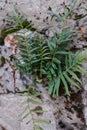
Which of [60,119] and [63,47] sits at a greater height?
[63,47]

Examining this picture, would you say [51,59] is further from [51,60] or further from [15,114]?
[15,114]

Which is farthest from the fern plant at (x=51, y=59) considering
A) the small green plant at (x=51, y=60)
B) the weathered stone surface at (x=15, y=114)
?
the weathered stone surface at (x=15, y=114)

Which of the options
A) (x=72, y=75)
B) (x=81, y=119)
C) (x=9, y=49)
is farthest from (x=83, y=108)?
(x=9, y=49)

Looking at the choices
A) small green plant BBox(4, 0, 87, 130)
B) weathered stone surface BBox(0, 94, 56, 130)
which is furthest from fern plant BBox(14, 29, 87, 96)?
weathered stone surface BBox(0, 94, 56, 130)

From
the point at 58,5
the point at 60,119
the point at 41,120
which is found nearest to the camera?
the point at 41,120

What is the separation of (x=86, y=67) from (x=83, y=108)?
376 mm

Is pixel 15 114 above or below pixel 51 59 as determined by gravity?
below

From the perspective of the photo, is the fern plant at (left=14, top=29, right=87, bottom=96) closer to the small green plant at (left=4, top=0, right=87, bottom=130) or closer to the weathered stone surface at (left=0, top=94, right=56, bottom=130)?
the small green plant at (left=4, top=0, right=87, bottom=130)

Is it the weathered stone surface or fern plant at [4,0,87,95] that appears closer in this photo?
fern plant at [4,0,87,95]

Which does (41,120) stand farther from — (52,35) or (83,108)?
(52,35)

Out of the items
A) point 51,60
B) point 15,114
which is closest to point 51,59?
point 51,60

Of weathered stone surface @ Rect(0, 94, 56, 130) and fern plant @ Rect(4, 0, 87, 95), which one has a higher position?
fern plant @ Rect(4, 0, 87, 95)

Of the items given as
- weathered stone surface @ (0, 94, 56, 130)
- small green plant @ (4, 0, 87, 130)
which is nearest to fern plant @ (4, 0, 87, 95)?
small green plant @ (4, 0, 87, 130)

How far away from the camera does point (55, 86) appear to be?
8.86 ft
